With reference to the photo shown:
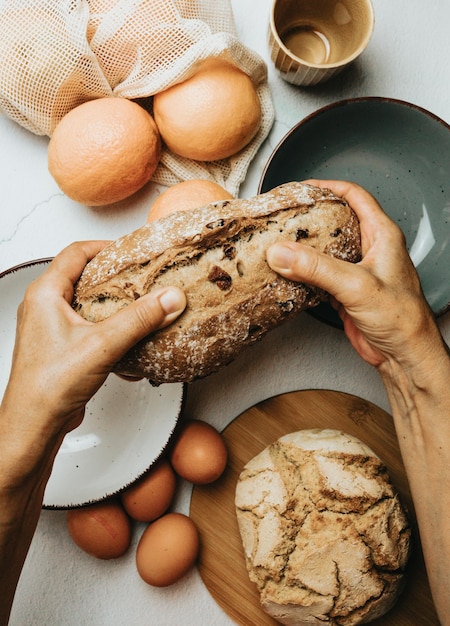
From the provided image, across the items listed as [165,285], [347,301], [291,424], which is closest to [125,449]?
[291,424]

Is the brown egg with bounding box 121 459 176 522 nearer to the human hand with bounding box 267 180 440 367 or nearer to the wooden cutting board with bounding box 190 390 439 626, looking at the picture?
the wooden cutting board with bounding box 190 390 439 626

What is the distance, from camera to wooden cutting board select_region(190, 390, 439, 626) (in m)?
1.06

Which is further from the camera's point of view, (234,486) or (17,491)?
(234,486)

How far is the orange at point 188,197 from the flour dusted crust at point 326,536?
50 cm

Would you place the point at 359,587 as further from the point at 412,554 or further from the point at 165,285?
the point at 165,285

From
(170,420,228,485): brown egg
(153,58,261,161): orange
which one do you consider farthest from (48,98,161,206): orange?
(170,420,228,485): brown egg

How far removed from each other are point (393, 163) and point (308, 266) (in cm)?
52

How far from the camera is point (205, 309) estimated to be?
790mm

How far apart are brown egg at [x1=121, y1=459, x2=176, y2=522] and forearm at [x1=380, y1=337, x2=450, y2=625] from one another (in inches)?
18.3

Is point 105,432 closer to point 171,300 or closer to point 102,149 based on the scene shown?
point 171,300

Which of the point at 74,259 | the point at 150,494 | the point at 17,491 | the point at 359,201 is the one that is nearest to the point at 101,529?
the point at 150,494

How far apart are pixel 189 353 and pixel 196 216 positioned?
0.21m

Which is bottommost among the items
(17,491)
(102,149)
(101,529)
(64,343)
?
(101,529)

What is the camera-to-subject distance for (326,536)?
955 mm
